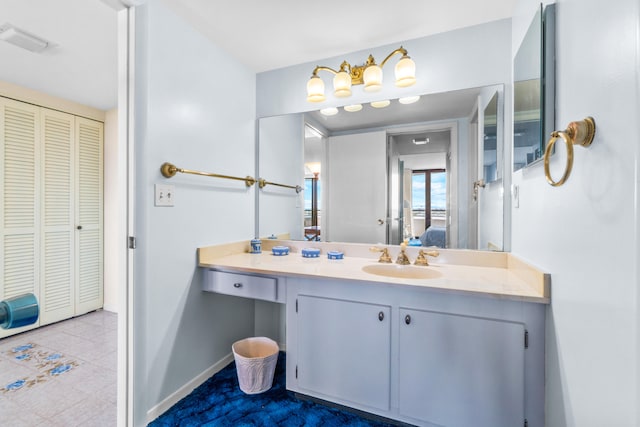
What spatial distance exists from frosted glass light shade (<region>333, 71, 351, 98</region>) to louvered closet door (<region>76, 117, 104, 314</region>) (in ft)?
8.84

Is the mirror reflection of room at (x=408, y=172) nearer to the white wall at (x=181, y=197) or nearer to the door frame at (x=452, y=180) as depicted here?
the door frame at (x=452, y=180)

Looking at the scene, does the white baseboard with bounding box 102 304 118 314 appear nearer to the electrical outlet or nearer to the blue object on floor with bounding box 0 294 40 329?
the electrical outlet

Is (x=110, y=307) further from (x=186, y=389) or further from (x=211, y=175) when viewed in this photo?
(x=211, y=175)

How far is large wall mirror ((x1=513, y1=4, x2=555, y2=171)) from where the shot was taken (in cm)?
102

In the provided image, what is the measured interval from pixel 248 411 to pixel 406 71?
6.76 feet

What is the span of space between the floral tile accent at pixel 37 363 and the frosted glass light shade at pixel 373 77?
2.73 metres

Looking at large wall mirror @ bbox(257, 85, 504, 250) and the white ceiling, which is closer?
the white ceiling

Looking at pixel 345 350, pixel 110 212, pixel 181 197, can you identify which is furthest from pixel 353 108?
pixel 110 212

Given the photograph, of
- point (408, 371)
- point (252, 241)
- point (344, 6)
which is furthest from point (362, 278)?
point (344, 6)

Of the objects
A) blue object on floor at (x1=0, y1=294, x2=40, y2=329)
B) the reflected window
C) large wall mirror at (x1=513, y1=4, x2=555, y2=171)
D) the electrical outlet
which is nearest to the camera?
blue object on floor at (x1=0, y1=294, x2=40, y2=329)

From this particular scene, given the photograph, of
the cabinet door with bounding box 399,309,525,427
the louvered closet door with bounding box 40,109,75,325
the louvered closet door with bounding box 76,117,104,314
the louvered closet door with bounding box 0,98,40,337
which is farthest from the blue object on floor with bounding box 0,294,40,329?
the louvered closet door with bounding box 76,117,104,314

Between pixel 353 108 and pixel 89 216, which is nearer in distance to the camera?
pixel 353 108

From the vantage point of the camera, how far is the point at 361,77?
189 centimetres

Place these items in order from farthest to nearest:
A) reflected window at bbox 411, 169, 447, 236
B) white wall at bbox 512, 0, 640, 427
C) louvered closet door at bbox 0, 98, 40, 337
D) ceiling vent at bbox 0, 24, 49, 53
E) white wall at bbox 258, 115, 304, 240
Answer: louvered closet door at bbox 0, 98, 40, 337
white wall at bbox 258, 115, 304, 240
reflected window at bbox 411, 169, 447, 236
ceiling vent at bbox 0, 24, 49, 53
white wall at bbox 512, 0, 640, 427
